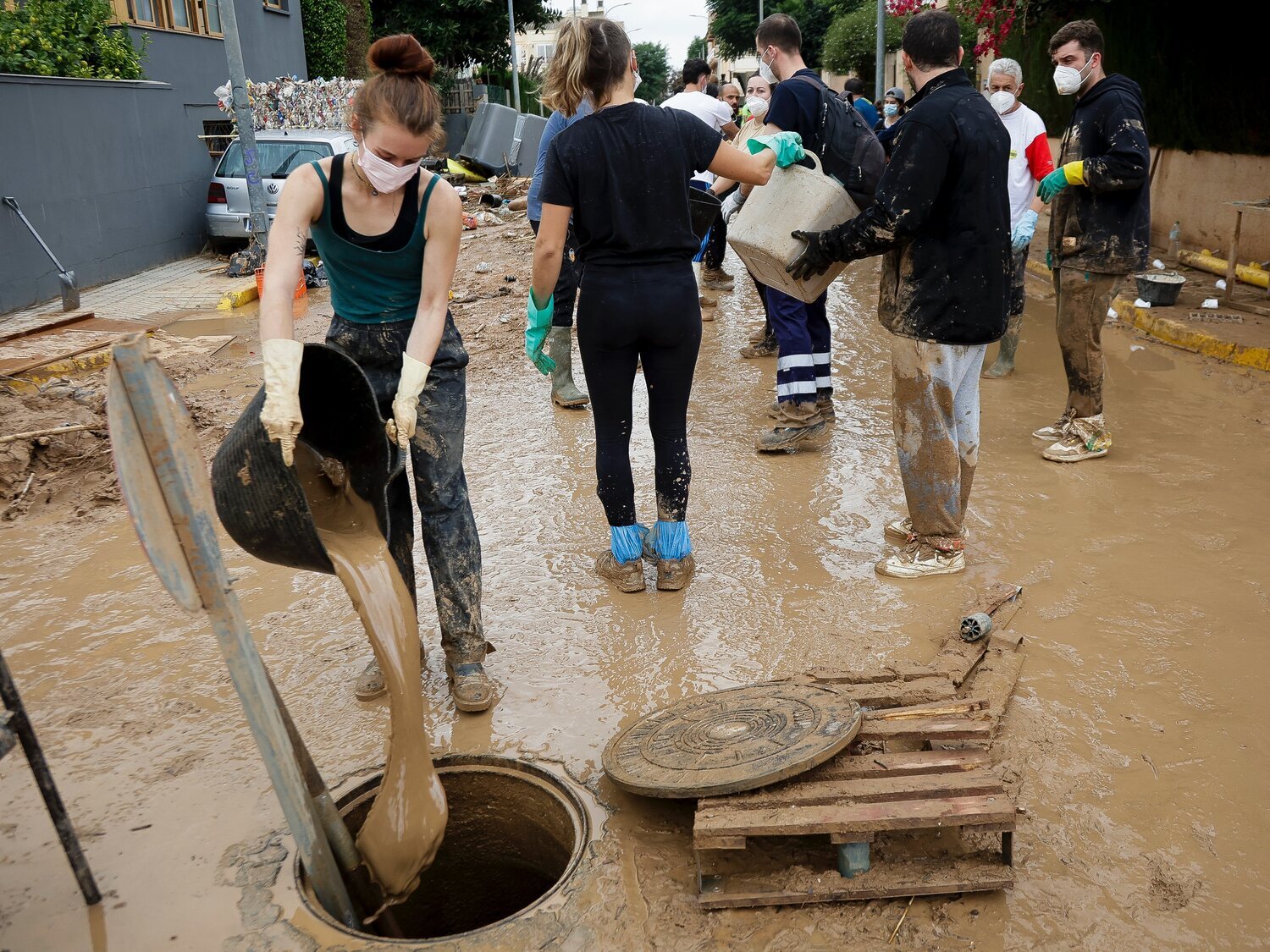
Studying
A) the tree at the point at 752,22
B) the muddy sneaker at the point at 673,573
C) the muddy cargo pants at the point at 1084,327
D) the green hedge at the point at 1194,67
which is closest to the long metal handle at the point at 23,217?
the muddy sneaker at the point at 673,573

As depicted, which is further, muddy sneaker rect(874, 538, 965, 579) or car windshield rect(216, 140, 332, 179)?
car windshield rect(216, 140, 332, 179)

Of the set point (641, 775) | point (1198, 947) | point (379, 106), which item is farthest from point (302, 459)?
point (1198, 947)

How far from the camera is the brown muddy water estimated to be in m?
2.60

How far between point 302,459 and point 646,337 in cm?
149

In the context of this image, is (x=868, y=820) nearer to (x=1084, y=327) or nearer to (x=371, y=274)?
(x=371, y=274)

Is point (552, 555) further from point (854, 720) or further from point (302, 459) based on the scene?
point (854, 720)

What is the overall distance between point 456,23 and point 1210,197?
26.5m

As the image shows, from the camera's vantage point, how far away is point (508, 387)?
24.5ft

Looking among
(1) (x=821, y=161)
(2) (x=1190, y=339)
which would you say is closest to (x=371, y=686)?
(1) (x=821, y=161)

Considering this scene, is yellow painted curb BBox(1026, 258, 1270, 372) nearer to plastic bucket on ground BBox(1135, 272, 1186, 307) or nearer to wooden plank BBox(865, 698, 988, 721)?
plastic bucket on ground BBox(1135, 272, 1186, 307)

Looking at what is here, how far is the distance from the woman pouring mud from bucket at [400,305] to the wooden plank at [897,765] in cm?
124

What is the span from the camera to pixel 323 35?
25.3m

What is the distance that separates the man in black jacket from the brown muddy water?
0.38m

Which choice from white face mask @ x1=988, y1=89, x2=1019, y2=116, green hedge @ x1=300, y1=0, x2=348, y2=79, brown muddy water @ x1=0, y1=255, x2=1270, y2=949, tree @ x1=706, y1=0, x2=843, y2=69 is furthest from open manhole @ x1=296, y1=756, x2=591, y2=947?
tree @ x1=706, y1=0, x2=843, y2=69
